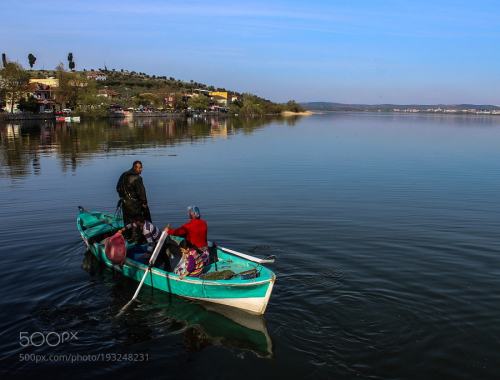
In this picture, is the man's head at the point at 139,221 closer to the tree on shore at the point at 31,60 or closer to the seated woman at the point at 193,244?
the seated woman at the point at 193,244

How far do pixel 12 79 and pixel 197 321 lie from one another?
12383 cm

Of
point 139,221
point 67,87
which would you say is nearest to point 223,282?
point 139,221

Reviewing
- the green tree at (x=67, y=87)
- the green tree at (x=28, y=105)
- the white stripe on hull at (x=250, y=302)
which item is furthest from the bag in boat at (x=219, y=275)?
the green tree at (x=67, y=87)

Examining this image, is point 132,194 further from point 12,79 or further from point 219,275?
point 12,79

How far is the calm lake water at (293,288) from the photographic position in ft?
32.7

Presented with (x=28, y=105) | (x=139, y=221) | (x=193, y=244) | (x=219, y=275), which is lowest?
(x=219, y=275)

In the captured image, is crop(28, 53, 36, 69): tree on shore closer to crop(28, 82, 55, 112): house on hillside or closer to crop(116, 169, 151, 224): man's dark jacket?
crop(28, 82, 55, 112): house on hillside

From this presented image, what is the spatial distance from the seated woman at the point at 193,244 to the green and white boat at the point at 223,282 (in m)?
0.36

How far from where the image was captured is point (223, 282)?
11.7 meters

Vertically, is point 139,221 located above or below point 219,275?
above

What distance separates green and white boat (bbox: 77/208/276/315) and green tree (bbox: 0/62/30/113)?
4661 inches

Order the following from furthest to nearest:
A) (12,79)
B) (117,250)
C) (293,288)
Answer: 1. (12,79)
2. (117,250)
3. (293,288)

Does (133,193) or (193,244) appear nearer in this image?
(193,244)

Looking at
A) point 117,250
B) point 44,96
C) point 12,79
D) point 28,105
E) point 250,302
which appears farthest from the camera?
point 44,96
